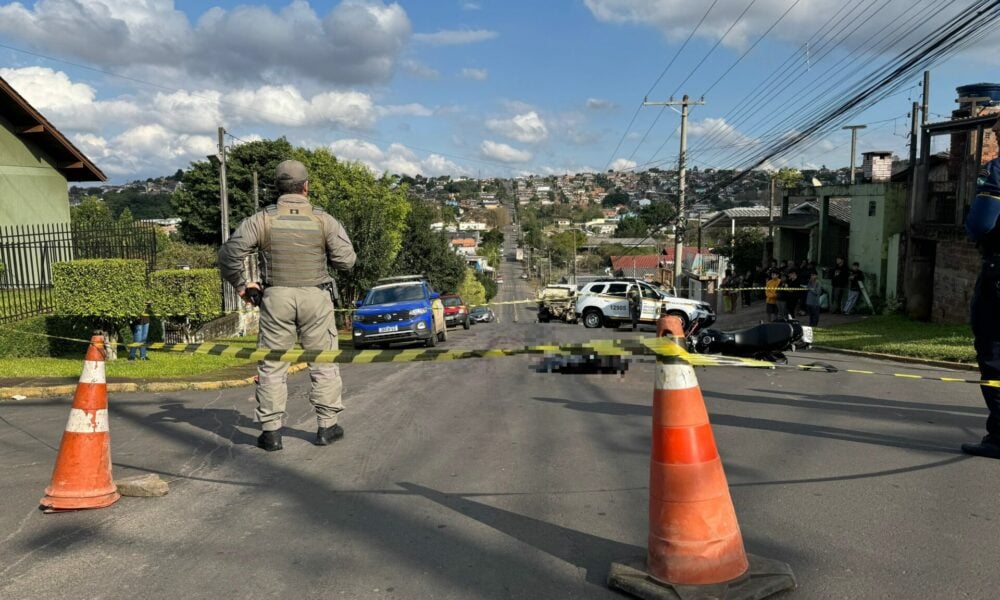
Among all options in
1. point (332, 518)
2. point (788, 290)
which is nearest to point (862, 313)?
point (788, 290)

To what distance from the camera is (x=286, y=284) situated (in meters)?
6.00

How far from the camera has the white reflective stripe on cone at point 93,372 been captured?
15.8 ft

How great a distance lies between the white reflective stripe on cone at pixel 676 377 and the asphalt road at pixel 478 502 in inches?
36.0

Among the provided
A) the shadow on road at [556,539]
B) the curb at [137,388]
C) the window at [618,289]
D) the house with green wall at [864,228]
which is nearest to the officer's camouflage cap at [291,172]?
the shadow on road at [556,539]

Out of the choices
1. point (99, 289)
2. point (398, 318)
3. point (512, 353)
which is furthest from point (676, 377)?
point (398, 318)

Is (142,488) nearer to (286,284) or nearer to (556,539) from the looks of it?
(286,284)

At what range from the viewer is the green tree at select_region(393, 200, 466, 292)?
194 ft

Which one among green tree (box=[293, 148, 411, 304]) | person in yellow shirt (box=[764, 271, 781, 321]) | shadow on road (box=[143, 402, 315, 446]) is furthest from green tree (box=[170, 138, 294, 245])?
shadow on road (box=[143, 402, 315, 446])

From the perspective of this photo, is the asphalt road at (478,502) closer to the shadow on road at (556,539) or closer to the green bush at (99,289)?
the shadow on road at (556,539)

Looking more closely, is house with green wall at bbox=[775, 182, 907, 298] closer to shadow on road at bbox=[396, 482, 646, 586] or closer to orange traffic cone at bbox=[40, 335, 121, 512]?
shadow on road at bbox=[396, 482, 646, 586]

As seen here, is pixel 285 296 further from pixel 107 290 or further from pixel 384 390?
pixel 107 290

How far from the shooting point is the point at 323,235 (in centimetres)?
614

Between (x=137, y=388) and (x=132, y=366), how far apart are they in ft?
6.06

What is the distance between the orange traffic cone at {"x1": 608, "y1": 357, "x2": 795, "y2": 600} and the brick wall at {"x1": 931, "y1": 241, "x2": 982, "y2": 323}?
1636cm
